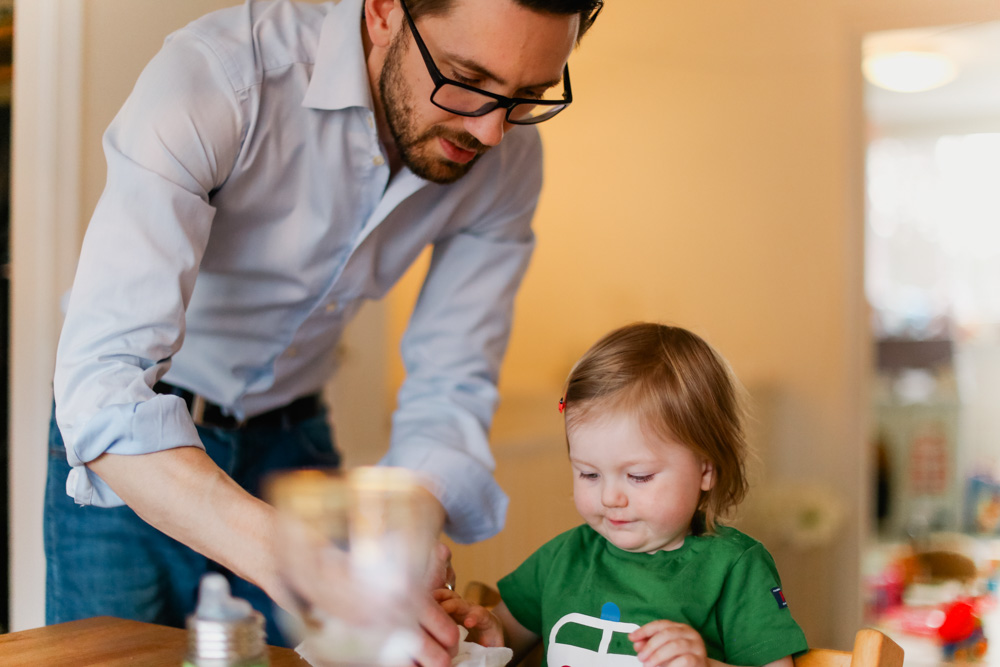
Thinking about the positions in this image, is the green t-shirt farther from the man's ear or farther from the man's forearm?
the man's ear

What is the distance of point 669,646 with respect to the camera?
0.82 meters

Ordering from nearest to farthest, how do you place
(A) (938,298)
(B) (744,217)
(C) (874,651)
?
(C) (874,651)
(B) (744,217)
(A) (938,298)

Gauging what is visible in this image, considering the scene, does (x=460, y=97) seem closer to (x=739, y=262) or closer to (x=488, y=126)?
(x=488, y=126)

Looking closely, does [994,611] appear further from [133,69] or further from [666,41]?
[133,69]

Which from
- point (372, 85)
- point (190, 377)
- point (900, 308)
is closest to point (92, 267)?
point (190, 377)

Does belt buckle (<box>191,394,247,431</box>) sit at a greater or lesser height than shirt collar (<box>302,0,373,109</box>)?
lesser

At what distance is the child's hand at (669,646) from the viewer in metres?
0.82

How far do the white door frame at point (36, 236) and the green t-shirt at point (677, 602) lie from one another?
934 mm

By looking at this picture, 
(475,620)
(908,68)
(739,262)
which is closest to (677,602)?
(475,620)

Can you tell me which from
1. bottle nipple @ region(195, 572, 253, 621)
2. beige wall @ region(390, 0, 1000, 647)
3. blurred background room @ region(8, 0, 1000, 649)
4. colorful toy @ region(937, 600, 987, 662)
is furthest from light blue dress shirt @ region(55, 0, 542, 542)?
colorful toy @ region(937, 600, 987, 662)

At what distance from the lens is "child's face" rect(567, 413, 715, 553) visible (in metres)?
0.95

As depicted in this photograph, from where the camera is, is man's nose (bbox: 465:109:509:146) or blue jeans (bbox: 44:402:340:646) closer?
man's nose (bbox: 465:109:509:146)

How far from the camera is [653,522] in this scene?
37.6 inches

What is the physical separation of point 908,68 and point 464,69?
11.7 ft
